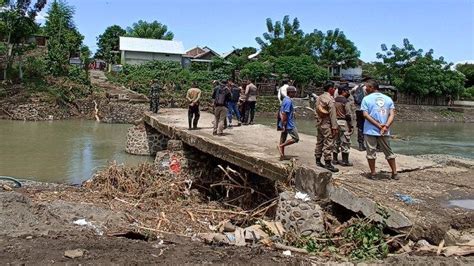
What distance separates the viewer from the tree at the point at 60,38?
132 feet

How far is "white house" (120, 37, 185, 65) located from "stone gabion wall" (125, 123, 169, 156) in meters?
34.2

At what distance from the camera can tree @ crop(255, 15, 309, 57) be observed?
54.8 m

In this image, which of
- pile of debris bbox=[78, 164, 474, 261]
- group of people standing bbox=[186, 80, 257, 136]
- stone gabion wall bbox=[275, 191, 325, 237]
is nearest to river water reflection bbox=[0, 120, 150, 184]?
pile of debris bbox=[78, 164, 474, 261]

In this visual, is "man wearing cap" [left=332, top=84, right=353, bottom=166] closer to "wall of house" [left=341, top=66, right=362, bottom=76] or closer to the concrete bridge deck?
the concrete bridge deck

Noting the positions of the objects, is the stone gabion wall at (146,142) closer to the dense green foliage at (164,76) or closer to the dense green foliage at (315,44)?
the dense green foliage at (164,76)

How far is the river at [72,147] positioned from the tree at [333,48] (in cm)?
2114

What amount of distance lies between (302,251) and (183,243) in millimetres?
1681

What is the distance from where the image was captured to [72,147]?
2197cm

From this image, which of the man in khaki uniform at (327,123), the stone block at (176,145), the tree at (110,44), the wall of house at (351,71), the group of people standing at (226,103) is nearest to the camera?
the man in khaki uniform at (327,123)

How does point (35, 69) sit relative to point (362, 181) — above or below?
above

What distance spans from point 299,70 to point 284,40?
8977mm

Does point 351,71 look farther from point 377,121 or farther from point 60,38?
point 377,121

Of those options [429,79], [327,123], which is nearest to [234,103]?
[327,123]

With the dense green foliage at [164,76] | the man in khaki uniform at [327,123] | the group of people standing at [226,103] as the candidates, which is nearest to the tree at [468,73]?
the dense green foliage at [164,76]
